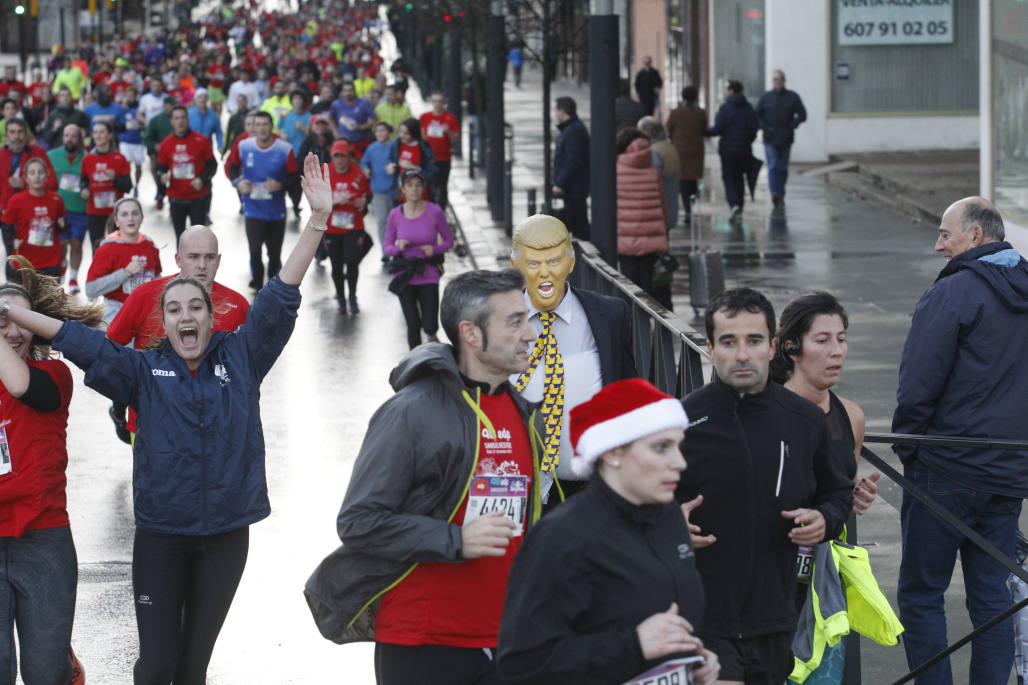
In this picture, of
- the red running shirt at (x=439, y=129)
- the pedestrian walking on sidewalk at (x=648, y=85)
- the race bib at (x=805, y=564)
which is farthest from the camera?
Result: the pedestrian walking on sidewalk at (x=648, y=85)

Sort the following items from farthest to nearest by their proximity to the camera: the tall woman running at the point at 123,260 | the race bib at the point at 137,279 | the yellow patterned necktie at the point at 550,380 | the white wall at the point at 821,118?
the white wall at the point at 821,118, the race bib at the point at 137,279, the tall woman running at the point at 123,260, the yellow patterned necktie at the point at 550,380

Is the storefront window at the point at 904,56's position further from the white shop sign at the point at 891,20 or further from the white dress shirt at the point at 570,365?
the white dress shirt at the point at 570,365

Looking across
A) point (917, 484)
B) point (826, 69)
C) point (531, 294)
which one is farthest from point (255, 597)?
point (826, 69)

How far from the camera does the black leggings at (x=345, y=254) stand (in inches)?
682

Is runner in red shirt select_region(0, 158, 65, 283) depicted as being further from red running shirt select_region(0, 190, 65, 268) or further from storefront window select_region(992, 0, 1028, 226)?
storefront window select_region(992, 0, 1028, 226)

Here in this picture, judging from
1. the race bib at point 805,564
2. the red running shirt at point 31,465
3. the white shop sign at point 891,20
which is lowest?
the race bib at point 805,564

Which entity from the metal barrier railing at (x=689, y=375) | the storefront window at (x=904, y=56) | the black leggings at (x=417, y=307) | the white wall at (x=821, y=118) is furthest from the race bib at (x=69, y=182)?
the storefront window at (x=904, y=56)

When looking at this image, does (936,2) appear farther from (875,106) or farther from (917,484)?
(917,484)

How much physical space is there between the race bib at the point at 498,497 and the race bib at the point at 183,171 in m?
14.9

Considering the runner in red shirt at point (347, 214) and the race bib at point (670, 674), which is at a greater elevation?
the runner in red shirt at point (347, 214)

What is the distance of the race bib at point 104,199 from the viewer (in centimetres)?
1859

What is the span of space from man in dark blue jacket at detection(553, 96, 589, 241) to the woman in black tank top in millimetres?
12606

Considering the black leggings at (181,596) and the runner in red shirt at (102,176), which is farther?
the runner in red shirt at (102,176)

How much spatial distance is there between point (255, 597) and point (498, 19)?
51.9ft
